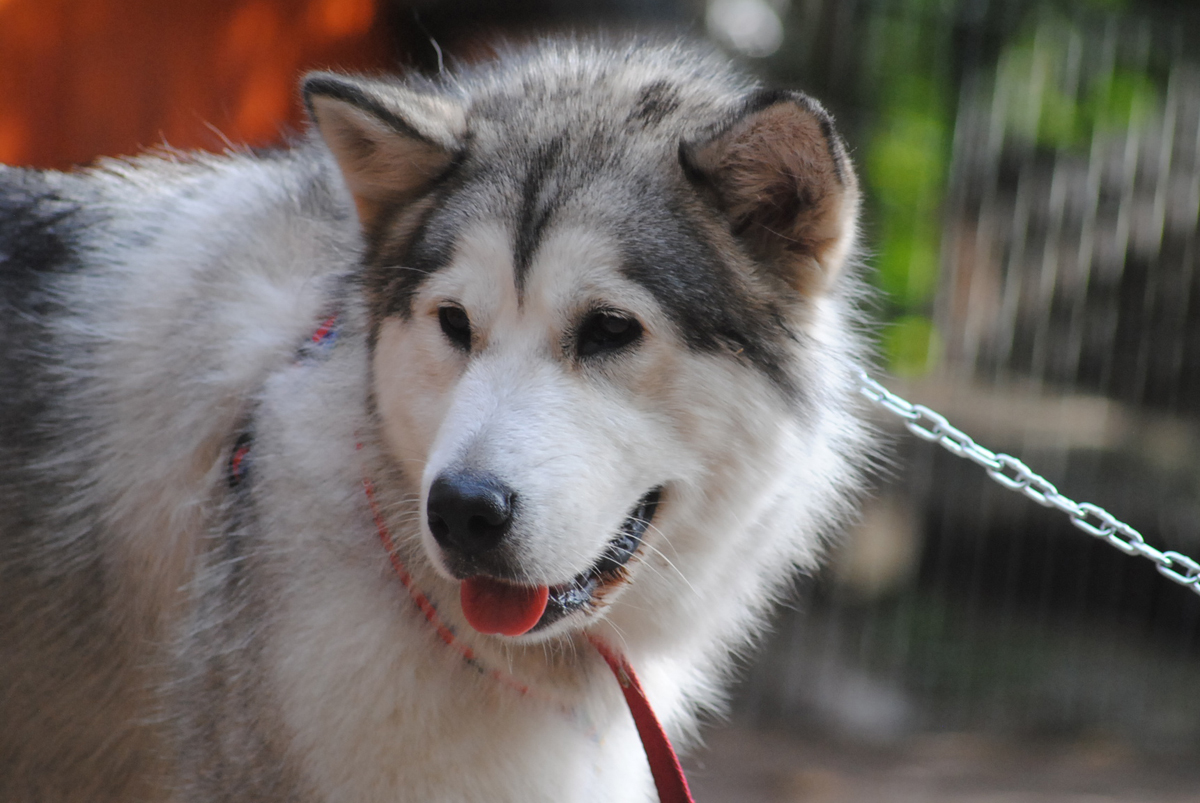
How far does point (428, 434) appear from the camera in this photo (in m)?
2.16

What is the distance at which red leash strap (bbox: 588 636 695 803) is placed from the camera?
228 centimetres

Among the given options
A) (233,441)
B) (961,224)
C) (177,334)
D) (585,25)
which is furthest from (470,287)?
(961,224)

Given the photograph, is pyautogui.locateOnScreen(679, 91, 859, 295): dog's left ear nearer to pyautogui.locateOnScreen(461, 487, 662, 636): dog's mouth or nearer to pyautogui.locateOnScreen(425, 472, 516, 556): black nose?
pyautogui.locateOnScreen(461, 487, 662, 636): dog's mouth

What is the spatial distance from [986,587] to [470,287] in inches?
204

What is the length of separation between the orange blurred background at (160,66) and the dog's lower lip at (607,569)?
2.49m

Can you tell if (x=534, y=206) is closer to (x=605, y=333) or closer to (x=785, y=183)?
(x=605, y=333)

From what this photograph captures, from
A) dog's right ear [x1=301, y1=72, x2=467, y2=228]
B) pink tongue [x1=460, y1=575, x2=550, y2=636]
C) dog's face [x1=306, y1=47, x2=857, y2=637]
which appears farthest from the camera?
dog's right ear [x1=301, y1=72, x2=467, y2=228]

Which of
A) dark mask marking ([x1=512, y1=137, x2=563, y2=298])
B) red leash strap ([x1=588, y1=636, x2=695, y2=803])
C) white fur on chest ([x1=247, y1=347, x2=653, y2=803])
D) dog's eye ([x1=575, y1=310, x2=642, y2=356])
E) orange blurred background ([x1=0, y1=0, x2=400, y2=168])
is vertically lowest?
red leash strap ([x1=588, y1=636, x2=695, y2=803])

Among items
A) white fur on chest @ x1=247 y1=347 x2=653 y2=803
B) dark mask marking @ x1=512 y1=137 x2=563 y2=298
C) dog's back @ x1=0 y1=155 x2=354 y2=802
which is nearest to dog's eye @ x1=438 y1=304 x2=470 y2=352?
dark mask marking @ x1=512 y1=137 x2=563 y2=298

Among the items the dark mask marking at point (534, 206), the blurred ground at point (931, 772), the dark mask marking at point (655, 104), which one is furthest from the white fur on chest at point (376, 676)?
the blurred ground at point (931, 772)

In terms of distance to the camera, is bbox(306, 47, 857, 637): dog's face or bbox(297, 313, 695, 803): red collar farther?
bbox(297, 313, 695, 803): red collar

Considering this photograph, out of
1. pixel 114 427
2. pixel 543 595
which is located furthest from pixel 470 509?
pixel 114 427

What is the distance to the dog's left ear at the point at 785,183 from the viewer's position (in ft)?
6.75

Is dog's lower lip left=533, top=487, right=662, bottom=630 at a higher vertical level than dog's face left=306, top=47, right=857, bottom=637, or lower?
lower
